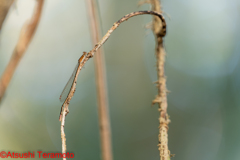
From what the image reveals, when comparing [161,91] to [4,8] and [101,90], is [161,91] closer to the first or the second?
[101,90]

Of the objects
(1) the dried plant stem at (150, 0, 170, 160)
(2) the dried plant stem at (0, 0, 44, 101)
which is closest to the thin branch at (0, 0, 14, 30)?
(2) the dried plant stem at (0, 0, 44, 101)

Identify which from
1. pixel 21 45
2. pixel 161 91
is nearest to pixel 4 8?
pixel 21 45

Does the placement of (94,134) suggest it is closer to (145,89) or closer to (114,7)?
(145,89)

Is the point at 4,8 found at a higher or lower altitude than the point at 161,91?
higher

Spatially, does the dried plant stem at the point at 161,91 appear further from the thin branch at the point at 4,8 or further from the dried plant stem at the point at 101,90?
the thin branch at the point at 4,8

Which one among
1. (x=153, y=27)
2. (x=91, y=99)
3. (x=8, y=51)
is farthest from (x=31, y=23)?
(x=91, y=99)

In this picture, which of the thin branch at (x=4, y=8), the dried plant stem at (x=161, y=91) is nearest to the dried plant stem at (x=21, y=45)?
the thin branch at (x=4, y=8)

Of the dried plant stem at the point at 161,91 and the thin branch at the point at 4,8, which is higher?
the thin branch at the point at 4,8
